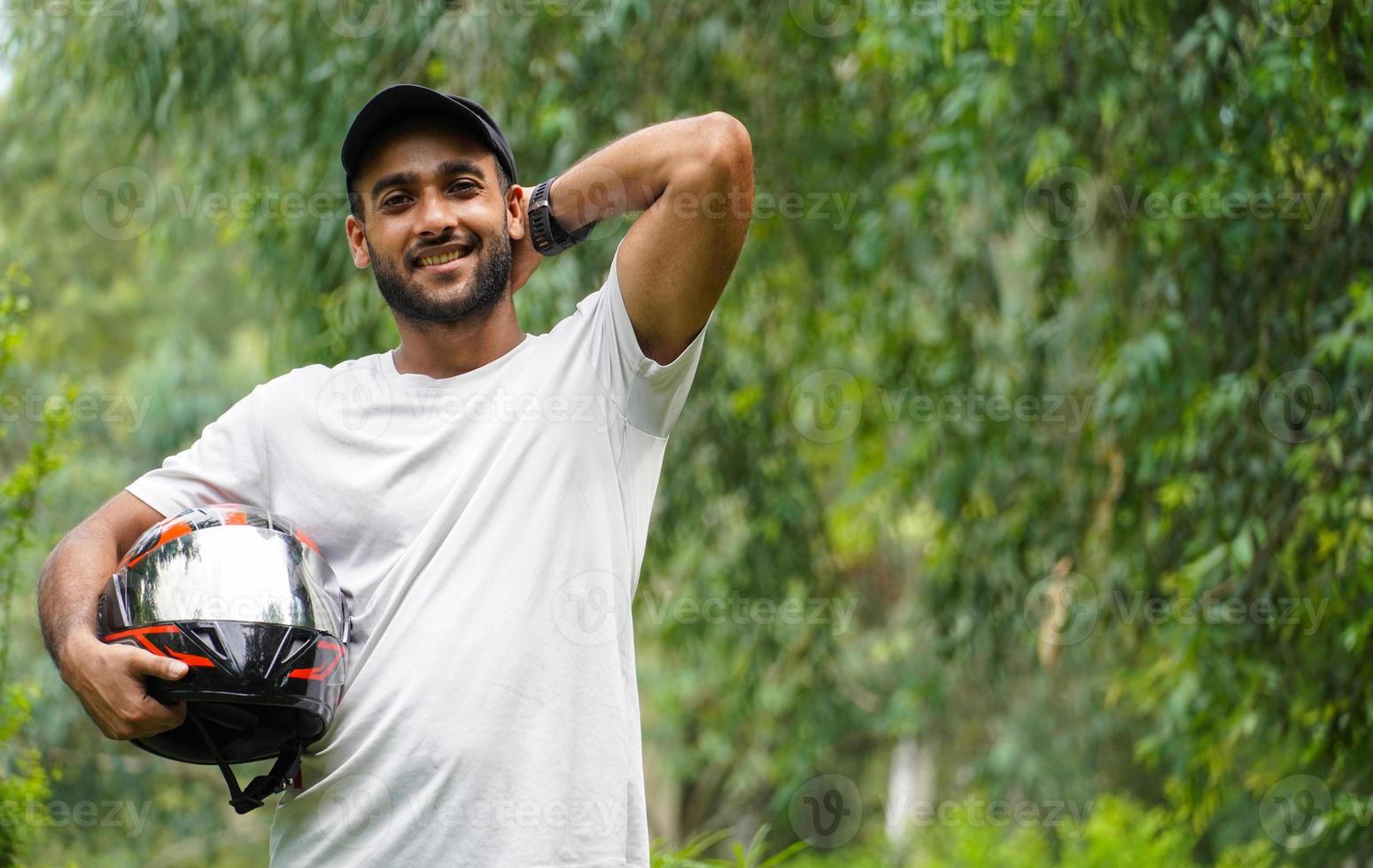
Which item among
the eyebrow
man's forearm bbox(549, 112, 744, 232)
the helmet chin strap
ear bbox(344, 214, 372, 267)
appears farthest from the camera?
ear bbox(344, 214, 372, 267)

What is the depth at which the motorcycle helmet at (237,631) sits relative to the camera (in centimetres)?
231

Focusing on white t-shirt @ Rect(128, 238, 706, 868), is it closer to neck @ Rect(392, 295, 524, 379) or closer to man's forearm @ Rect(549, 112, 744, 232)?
neck @ Rect(392, 295, 524, 379)

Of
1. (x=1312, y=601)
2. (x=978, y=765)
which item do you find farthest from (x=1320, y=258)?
(x=978, y=765)

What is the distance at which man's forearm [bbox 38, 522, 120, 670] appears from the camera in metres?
2.35

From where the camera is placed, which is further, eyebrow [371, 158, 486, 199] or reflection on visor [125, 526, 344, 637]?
eyebrow [371, 158, 486, 199]

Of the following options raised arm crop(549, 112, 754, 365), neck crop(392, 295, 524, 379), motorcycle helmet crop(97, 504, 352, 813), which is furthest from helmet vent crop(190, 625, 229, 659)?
raised arm crop(549, 112, 754, 365)

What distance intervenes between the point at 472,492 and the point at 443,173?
59cm

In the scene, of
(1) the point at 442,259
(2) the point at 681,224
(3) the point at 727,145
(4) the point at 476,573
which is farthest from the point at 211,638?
(3) the point at 727,145

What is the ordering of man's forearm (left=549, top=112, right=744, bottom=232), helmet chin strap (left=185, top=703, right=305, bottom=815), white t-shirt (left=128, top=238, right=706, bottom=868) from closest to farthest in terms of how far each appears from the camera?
white t-shirt (left=128, top=238, right=706, bottom=868) < helmet chin strap (left=185, top=703, right=305, bottom=815) < man's forearm (left=549, top=112, right=744, bottom=232)

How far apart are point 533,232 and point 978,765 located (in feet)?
27.2

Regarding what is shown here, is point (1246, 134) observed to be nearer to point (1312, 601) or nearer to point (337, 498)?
point (1312, 601)

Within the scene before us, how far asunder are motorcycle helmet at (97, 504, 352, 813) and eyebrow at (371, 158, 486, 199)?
615 mm

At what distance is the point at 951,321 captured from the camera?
7496 mm

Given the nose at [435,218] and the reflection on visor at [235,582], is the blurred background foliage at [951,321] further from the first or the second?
the nose at [435,218]
